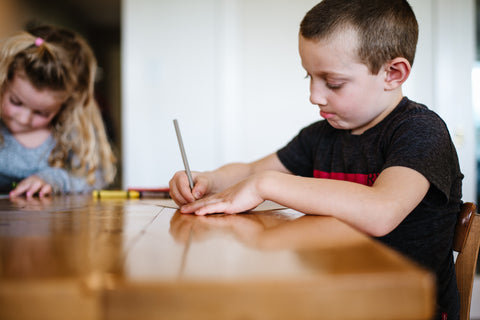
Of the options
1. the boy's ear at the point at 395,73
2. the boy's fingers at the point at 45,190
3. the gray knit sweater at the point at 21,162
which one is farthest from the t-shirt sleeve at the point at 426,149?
the gray knit sweater at the point at 21,162

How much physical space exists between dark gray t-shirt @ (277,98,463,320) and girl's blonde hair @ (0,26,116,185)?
1053 millimetres

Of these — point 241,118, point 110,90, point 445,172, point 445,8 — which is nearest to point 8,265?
point 445,172

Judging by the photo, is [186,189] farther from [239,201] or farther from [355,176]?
[355,176]

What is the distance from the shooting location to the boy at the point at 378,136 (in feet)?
2.29

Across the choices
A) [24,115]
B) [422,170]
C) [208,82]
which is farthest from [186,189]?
[208,82]

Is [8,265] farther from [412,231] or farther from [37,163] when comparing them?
[37,163]

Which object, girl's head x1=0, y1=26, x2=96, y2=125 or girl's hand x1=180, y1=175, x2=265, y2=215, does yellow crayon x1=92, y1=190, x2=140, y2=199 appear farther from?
girl's head x1=0, y1=26, x2=96, y2=125

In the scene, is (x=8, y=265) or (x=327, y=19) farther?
(x=327, y=19)

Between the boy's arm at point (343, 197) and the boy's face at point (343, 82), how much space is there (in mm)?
238

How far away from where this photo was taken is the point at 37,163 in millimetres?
1605

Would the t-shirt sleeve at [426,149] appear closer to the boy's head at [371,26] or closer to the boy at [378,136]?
the boy at [378,136]

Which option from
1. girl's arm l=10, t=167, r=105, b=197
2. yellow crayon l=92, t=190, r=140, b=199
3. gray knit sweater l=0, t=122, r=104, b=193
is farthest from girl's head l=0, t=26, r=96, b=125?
yellow crayon l=92, t=190, r=140, b=199

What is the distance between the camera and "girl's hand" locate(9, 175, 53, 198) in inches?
48.2

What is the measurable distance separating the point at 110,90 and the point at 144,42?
3.84 m
